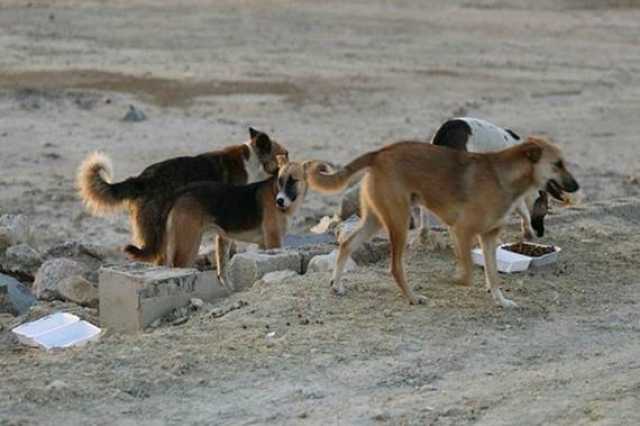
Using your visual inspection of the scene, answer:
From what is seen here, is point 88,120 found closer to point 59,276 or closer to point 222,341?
point 59,276

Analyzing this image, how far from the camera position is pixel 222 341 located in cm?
842

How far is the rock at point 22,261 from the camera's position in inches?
471

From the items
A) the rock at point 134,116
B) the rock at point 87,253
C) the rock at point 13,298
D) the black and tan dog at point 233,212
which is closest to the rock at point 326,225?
the black and tan dog at point 233,212

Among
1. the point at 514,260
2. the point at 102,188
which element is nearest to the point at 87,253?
the point at 102,188

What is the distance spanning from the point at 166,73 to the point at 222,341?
15.2 m

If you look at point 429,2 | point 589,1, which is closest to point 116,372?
point 429,2

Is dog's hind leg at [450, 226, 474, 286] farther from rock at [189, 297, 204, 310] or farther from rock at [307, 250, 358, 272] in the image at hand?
rock at [189, 297, 204, 310]

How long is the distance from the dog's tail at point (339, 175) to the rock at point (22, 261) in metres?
3.46

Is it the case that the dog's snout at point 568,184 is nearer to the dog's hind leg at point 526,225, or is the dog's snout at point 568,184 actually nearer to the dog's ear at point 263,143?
the dog's hind leg at point 526,225

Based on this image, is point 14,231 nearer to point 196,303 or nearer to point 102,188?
point 102,188

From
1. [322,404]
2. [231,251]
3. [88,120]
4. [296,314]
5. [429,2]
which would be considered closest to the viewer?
[322,404]

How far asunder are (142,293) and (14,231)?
3463mm

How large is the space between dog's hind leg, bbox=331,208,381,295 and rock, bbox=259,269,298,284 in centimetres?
53

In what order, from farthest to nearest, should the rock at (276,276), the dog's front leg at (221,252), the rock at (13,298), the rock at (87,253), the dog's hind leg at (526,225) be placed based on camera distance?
the rock at (87,253), the dog's hind leg at (526,225), the dog's front leg at (221,252), the rock at (13,298), the rock at (276,276)
